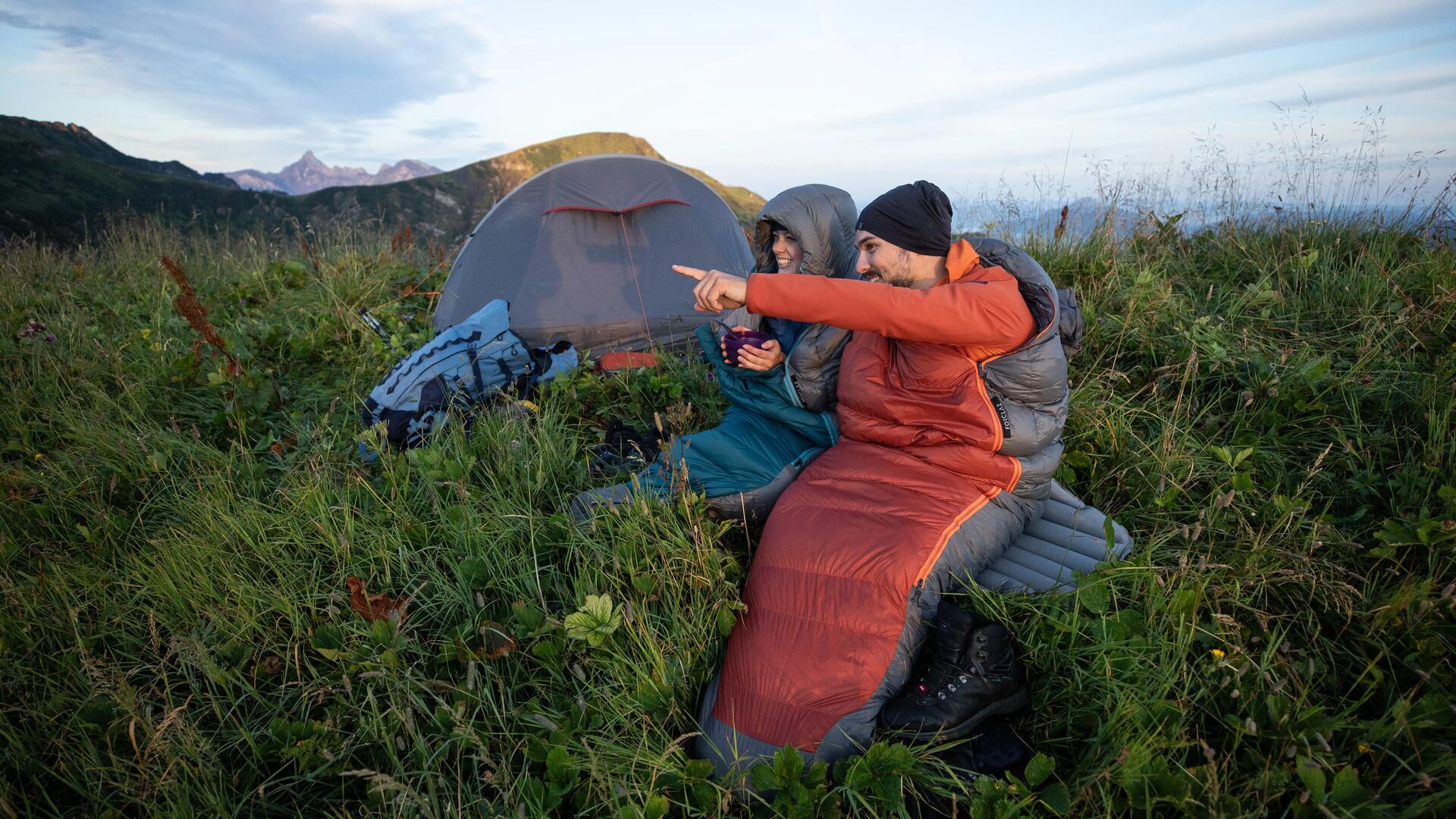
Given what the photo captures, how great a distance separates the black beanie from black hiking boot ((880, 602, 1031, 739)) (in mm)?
1161

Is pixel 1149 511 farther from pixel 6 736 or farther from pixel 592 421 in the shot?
pixel 6 736

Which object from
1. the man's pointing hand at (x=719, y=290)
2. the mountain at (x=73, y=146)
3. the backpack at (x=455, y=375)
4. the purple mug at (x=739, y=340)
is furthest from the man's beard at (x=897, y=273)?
the mountain at (x=73, y=146)

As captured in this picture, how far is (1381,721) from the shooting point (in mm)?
1660

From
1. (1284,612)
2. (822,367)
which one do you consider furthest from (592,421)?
(1284,612)

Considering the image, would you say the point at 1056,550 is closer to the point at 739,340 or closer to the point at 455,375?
the point at 739,340

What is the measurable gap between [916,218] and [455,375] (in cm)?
273

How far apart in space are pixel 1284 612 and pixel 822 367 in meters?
1.68

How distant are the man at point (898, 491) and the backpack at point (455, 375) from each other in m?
1.94

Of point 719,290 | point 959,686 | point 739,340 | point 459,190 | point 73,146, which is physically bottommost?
point 959,686

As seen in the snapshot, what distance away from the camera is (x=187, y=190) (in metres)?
46.7

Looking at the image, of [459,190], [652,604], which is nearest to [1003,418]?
[652,604]

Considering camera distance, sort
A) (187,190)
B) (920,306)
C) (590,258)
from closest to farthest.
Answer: (920,306) < (590,258) < (187,190)

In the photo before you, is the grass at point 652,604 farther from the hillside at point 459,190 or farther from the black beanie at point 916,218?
the hillside at point 459,190

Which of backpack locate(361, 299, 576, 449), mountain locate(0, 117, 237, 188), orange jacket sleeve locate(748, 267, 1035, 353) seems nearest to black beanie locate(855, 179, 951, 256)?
orange jacket sleeve locate(748, 267, 1035, 353)
